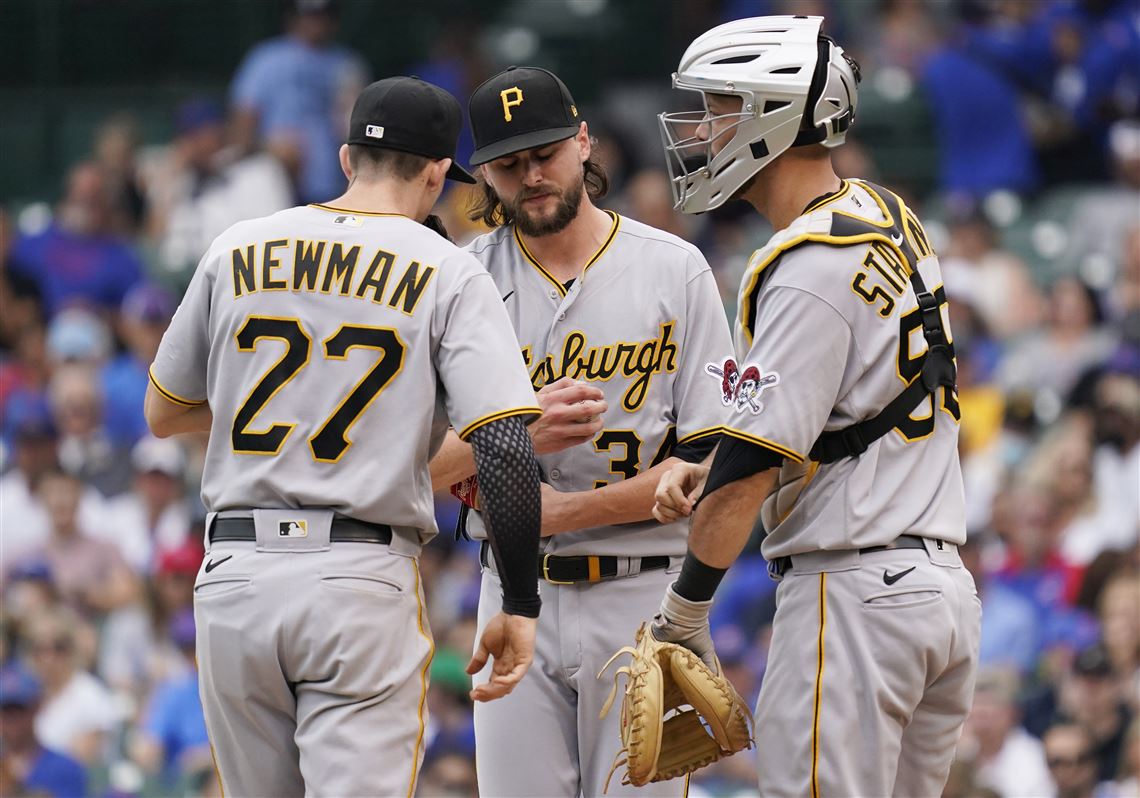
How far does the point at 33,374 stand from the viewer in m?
10.9

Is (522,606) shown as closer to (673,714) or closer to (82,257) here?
(673,714)

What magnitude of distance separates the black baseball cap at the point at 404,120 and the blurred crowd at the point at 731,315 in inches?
74.5

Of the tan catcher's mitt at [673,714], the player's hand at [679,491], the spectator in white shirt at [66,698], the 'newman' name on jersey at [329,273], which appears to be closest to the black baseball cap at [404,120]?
the 'newman' name on jersey at [329,273]

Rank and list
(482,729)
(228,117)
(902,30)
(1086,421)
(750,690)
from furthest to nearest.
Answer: (228,117), (902,30), (1086,421), (750,690), (482,729)

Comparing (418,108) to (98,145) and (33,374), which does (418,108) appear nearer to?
(33,374)

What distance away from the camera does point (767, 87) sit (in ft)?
13.5

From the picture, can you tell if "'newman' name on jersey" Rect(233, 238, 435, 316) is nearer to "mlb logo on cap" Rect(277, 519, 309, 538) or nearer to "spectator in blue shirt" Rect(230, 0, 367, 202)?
"mlb logo on cap" Rect(277, 519, 309, 538)

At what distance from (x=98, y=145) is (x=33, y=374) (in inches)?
109

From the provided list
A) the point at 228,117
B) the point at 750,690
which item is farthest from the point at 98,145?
the point at 750,690

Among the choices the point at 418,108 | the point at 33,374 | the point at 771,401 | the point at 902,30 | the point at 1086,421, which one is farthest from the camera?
the point at 902,30

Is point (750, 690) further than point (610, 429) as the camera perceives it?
Yes

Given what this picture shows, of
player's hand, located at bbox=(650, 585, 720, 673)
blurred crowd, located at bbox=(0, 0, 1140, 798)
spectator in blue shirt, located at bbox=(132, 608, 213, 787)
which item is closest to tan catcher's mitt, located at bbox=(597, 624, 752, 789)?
player's hand, located at bbox=(650, 585, 720, 673)

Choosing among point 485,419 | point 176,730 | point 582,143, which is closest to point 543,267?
point 582,143

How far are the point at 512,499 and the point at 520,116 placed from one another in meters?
1.14
